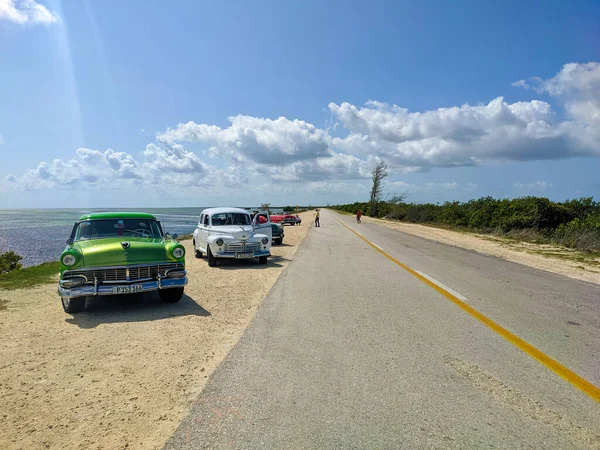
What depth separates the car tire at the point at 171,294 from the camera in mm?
7879

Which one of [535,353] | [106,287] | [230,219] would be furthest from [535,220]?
[106,287]

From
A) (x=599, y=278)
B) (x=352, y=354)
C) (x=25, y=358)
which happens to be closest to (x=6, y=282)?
(x=25, y=358)

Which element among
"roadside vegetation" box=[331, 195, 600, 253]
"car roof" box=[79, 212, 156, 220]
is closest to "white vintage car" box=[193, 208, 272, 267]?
"car roof" box=[79, 212, 156, 220]

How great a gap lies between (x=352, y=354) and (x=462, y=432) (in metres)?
1.83

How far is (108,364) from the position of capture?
477 centimetres

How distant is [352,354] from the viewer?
4.87 m

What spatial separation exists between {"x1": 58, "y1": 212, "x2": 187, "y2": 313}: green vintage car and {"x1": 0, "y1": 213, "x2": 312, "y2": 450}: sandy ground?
1.40 ft

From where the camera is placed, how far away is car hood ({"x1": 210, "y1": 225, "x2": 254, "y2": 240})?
43.5ft

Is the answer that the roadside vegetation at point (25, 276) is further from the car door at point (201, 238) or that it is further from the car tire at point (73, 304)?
the car door at point (201, 238)

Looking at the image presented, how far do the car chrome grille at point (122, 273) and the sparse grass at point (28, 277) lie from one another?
13.8 ft

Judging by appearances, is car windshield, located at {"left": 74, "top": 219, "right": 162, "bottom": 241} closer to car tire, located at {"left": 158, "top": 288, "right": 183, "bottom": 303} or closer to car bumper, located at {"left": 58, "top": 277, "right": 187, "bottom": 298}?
car tire, located at {"left": 158, "top": 288, "right": 183, "bottom": 303}

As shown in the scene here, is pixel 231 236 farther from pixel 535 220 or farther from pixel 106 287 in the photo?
pixel 535 220

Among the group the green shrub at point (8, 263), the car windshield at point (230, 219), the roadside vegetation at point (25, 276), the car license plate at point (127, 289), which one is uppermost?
the car windshield at point (230, 219)

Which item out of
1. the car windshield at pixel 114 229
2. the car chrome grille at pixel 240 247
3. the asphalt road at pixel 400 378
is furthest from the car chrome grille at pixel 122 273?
the car chrome grille at pixel 240 247
